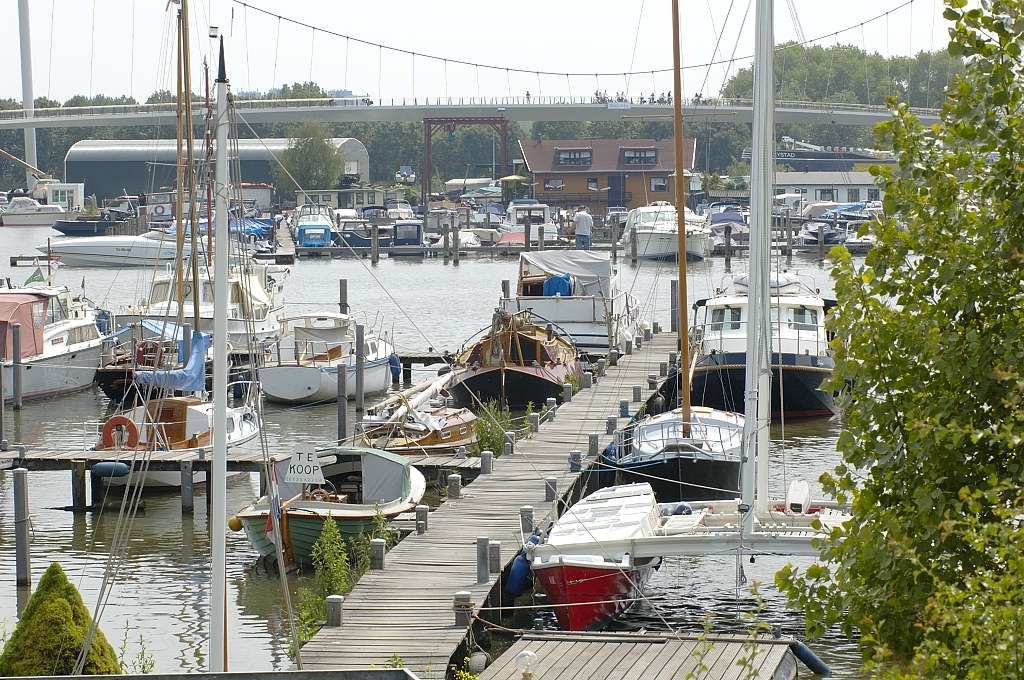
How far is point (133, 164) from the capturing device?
139000 mm

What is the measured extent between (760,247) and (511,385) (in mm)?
16074

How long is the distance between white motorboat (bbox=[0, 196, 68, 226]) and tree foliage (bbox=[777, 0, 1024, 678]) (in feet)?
405

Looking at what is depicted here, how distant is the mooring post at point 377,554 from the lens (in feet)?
61.4

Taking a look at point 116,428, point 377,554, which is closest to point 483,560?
point 377,554

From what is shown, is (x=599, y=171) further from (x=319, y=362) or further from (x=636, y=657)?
(x=636, y=657)

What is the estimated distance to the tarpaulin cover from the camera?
43031 mm

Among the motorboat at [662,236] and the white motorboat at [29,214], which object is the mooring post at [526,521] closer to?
the motorboat at [662,236]

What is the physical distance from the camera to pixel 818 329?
1412 inches

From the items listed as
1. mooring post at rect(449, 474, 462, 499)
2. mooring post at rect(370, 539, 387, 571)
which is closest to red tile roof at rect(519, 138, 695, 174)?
mooring post at rect(449, 474, 462, 499)

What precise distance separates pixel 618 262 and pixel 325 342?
51066 millimetres

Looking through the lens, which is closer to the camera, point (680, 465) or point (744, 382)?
point (680, 465)

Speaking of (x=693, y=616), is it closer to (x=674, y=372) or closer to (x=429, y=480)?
(x=429, y=480)

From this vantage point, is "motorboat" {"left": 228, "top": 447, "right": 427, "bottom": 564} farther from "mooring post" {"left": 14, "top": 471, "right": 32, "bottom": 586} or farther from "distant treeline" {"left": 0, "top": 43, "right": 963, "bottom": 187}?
"distant treeline" {"left": 0, "top": 43, "right": 963, "bottom": 187}

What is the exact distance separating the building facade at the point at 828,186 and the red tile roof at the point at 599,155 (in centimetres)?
1530
